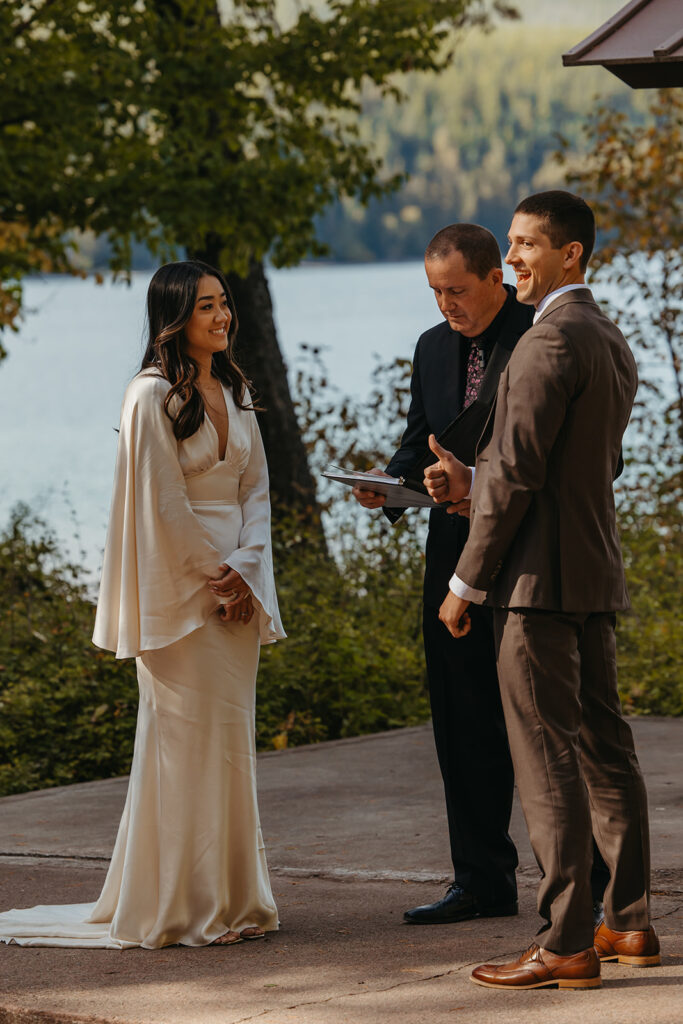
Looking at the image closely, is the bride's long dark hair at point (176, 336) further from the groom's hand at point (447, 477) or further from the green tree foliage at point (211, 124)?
the green tree foliage at point (211, 124)

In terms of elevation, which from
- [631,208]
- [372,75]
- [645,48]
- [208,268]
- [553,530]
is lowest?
[553,530]

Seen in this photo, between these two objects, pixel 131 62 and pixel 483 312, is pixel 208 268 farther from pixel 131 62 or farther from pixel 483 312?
pixel 131 62

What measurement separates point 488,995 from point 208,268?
2.52m

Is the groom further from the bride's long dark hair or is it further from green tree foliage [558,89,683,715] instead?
green tree foliage [558,89,683,715]

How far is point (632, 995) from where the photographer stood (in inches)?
153

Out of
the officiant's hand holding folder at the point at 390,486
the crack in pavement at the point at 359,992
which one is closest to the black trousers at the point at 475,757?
the officiant's hand holding folder at the point at 390,486

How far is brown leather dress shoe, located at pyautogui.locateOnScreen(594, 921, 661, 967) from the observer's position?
4.08 meters

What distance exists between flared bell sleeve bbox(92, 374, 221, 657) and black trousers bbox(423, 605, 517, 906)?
2.67 ft

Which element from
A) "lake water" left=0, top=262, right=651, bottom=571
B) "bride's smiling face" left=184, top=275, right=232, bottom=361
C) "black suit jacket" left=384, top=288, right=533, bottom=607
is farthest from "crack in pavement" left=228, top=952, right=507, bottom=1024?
"lake water" left=0, top=262, right=651, bottom=571

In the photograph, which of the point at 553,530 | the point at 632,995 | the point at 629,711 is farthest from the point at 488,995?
the point at 629,711

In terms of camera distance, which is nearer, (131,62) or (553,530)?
(553,530)

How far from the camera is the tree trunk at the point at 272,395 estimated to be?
39.7ft

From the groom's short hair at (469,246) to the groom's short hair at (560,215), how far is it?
2.09 feet

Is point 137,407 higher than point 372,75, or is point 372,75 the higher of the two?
point 372,75
